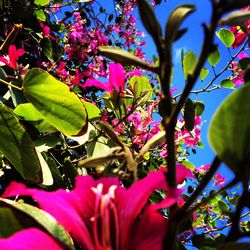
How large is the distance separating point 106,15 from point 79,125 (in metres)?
→ 3.53

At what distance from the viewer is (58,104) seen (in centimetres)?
97

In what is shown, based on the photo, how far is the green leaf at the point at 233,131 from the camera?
311mm

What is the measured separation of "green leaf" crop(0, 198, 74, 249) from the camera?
16.1 inches

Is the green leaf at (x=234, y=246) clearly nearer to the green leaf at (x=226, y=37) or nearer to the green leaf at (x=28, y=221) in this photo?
the green leaf at (x=28, y=221)

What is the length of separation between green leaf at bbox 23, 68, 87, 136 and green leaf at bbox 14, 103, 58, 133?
26 cm

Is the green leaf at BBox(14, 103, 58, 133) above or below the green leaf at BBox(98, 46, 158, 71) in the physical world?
above

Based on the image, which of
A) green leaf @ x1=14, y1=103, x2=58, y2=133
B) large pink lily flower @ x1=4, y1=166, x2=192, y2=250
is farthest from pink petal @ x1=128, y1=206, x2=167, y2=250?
green leaf @ x1=14, y1=103, x2=58, y2=133

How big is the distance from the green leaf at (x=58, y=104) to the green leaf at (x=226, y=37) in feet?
2.72

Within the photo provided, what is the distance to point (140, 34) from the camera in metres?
5.68

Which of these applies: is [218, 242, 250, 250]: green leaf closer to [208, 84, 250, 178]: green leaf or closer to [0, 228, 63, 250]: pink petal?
[208, 84, 250, 178]: green leaf

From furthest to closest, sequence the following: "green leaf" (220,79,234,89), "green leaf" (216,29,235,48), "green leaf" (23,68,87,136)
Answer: "green leaf" (220,79,234,89)
"green leaf" (216,29,235,48)
"green leaf" (23,68,87,136)

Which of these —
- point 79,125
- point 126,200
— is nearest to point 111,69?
point 79,125

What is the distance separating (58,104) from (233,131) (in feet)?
2.27

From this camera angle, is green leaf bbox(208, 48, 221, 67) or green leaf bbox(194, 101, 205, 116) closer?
green leaf bbox(208, 48, 221, 67)
